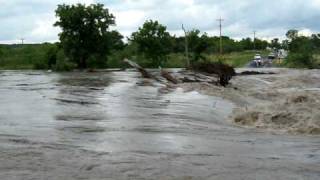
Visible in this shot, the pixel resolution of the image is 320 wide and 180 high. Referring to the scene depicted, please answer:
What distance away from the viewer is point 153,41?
288ft

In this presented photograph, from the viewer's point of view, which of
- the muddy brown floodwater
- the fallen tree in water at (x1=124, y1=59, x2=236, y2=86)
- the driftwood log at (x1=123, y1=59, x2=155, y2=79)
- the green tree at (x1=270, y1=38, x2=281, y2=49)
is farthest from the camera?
the green tree at (x1=270, y1=38, x2=281, y2=49)

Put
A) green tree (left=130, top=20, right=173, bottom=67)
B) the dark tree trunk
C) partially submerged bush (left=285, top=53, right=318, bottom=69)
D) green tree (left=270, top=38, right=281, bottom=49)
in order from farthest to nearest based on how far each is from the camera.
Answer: green tree (left=270, top=38, right=281, bottom=49), partially submerged bush (left=285, top=53, right=318, bottom=69), green tree (left=130, top=20, right=173, bottom=67), the dark tree trunk

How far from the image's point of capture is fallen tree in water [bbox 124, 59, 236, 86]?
37.4 m

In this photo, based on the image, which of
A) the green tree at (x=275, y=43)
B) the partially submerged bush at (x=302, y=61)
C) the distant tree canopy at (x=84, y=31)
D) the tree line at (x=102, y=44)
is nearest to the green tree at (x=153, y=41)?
the tree line at (x=102, y=44)

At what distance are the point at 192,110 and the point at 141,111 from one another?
2.04 metres

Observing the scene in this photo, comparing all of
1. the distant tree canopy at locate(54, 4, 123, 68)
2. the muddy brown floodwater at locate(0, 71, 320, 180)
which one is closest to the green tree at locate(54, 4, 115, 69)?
the distant tree canopy at locate(54, 4, 123, 68)

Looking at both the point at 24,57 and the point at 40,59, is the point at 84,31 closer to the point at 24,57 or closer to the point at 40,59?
the point at 40,59

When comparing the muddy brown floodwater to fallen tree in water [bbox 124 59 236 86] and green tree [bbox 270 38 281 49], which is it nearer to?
fallen tree in water [bbox 124 59 236 86]

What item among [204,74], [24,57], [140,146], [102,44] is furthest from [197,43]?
[140,146]

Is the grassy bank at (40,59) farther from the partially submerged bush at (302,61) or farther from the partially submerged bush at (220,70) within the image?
the partially submerged bush at (220,70)

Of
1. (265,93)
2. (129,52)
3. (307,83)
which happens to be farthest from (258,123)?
(129,52)

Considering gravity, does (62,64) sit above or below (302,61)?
above

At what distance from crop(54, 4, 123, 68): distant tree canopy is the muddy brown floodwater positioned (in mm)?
56940

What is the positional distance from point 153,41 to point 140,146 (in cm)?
7624
